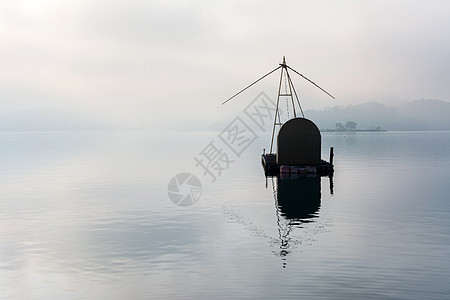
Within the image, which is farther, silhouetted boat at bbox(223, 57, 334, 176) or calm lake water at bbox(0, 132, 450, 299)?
silhouetted boat at bbox(223, 57, 334, 176)

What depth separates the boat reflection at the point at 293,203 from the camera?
838 inches

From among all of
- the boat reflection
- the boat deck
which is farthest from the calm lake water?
the boat deck

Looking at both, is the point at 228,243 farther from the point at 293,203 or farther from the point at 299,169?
the point at 299,169

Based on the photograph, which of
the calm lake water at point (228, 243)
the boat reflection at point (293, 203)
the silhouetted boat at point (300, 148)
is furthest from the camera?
the silhouetted boat at point (300, 148)

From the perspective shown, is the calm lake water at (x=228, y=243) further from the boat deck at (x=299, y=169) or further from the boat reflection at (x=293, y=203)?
the boat deck at (x=299, y=169)

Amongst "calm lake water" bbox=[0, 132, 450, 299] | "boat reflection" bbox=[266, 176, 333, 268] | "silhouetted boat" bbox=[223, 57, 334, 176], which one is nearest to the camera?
"calm lake water" bbox=[0, 132, 450, 299]

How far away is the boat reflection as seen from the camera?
69.9 feet

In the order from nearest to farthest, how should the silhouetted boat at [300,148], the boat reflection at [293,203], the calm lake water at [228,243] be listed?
the calm lake water at [228,243]
the boat reflection at [293,203]
the silhouetted boat at [300,148]

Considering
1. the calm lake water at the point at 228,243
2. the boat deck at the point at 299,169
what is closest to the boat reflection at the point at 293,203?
the calm lake water at the point at 228,243

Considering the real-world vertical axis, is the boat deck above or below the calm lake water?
above

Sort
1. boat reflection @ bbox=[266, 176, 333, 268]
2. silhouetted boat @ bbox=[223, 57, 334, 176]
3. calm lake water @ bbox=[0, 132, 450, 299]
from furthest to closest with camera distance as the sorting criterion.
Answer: silhouetted boat @ bbox=[223, 57, 334, 176] < boat reflection @ bbox=[266, 176, 333, 268] < calm lake water @ bbox=[0, 132, 450, 299]

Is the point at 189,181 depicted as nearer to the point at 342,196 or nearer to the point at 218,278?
the point at 342,196

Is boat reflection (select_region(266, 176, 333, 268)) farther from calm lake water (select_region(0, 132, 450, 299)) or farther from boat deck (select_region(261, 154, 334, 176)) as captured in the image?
boat deck (select_region(261, 154, 334, 176))

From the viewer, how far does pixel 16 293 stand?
14.2 metres
